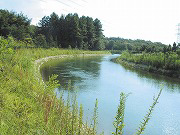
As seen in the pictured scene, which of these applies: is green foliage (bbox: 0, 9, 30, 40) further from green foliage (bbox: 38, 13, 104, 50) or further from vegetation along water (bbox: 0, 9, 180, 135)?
vegetation along water (bbox: 0, 9, 180, 135)

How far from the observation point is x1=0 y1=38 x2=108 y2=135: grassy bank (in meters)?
3.43

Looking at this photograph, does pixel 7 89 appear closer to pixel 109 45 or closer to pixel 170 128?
pixel 170 128

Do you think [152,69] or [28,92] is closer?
[28,92]

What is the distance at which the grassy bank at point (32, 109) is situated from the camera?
343 centimetres

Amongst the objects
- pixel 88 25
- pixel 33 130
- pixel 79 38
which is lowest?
pixel 33 130

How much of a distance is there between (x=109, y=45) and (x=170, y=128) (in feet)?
314

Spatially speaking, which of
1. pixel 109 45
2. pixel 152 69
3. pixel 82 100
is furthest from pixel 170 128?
pixel 109 45

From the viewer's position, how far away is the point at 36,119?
13.5 feet

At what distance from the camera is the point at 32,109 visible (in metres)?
4.32

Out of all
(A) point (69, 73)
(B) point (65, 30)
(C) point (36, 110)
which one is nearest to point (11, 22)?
(B) point (65, 30)

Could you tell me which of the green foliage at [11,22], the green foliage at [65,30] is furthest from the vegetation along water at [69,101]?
the green foliage at [65,30]

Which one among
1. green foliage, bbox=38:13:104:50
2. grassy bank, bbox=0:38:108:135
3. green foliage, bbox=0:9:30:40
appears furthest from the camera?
green foliage, bbox=38:13:104:50

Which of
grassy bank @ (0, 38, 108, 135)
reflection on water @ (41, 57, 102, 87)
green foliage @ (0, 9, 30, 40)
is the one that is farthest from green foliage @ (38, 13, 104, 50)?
grassy bank @ (0, 38, 108, 135)

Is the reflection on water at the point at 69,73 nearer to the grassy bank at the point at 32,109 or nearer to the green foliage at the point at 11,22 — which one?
the grassy bank at the point at 32,109
